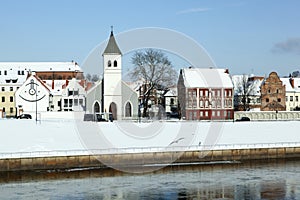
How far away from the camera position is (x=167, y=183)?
96.5 ft

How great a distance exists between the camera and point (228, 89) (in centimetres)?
6550

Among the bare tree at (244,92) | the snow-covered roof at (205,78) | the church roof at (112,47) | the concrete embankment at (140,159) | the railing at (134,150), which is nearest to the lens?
the concrete embankment at (140,159)

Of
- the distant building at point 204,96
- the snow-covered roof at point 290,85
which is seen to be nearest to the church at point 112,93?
the distant building at point 204,96

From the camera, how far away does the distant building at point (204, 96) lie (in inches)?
2489

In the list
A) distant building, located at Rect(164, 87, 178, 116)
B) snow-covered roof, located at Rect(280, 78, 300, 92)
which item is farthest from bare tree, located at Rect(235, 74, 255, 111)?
distant building, located at Rect(164, 87, 178, 116)

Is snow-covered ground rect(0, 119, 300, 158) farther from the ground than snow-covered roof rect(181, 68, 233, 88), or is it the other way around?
snow-covered roof rect(181, 68, 233, 88)

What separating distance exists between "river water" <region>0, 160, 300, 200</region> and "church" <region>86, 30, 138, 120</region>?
20.0 metres

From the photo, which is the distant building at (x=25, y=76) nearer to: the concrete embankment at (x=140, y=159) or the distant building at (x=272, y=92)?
the distant building at (x=272, y=92)

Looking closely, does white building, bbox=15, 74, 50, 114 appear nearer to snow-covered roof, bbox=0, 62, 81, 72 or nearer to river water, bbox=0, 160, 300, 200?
snow-covered roof, bbox=0, 62, 81, 72

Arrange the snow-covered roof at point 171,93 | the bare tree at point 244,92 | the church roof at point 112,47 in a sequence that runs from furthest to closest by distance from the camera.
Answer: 1. the snow-covered roof at point 171,93
2. the bare tree at point 244,92
3. the church roof at point 112,47

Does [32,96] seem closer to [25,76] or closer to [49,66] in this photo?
[25,76]

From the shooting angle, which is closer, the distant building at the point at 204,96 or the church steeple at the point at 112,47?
the church steeple at the point at 112,47

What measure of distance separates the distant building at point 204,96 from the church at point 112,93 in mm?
9660

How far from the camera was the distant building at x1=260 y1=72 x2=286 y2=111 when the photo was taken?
7294 centimetres
